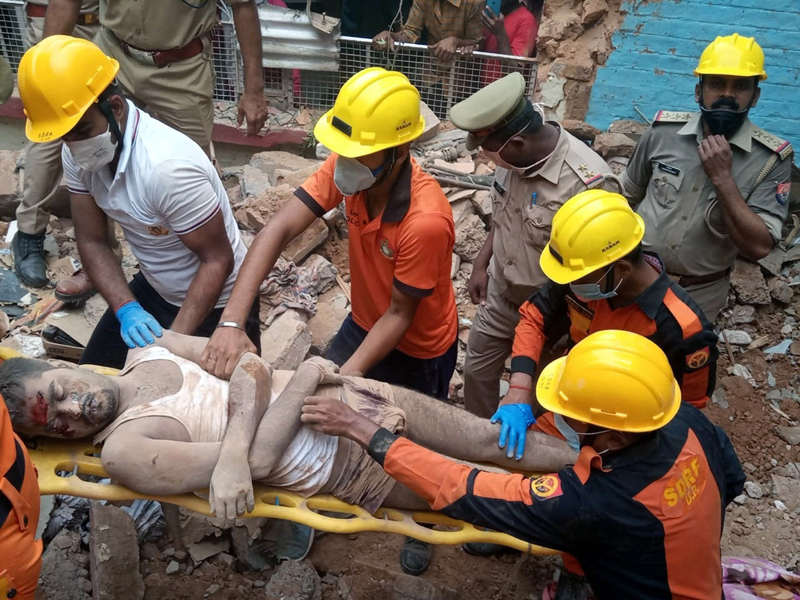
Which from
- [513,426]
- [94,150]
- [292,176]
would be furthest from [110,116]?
[292,176]

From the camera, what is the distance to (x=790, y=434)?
4.79 meters

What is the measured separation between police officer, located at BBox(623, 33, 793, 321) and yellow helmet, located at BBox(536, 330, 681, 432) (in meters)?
Answer: 1.69

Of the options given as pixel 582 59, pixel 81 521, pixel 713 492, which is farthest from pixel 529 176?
pixel 582 59

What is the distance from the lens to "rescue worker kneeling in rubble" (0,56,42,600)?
203 centimetres

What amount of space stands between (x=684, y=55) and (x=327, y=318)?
4.14 m

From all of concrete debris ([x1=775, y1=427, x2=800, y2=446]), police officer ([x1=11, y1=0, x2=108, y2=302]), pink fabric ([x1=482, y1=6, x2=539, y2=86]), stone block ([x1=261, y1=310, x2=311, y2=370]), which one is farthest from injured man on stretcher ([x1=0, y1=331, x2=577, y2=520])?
pink fabric ([x1=482, y1=6, x2=539, y2=86])

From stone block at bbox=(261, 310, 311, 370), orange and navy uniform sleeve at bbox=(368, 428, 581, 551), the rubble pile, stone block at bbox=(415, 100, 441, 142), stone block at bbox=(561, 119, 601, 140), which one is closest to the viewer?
orange and navy uniform sleeve at bbox=(368, 428, 581, 551)

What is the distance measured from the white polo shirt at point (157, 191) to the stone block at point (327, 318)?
179 cm

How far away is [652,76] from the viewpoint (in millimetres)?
6363

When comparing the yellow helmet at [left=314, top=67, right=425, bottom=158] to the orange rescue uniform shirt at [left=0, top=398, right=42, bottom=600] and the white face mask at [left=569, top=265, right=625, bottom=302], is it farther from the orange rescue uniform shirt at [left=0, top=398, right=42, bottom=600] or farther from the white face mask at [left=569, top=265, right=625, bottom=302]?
the orange rescue uniform shirt at [left=0, top=398, right=42, bottom=600]

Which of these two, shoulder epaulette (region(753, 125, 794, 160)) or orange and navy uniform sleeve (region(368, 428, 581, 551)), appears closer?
orange and navy uniform sleeve (region(368, 428, 581, 551))

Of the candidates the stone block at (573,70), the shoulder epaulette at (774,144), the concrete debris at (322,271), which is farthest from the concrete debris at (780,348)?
the concrete debris at (322,271)

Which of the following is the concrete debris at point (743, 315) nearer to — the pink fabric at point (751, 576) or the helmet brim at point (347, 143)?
the pink fabric at point (751, 576)

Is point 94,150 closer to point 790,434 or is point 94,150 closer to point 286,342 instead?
point 286,342
